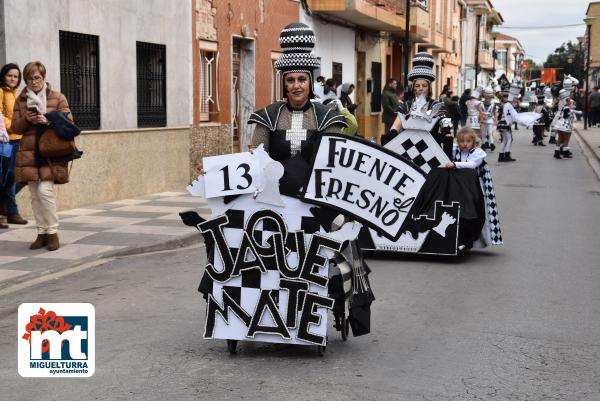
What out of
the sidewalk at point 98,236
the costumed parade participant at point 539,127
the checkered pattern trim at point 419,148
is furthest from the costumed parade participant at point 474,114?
the checkered pattern trim at point 419,148

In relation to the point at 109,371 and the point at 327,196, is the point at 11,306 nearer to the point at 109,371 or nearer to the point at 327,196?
the point at 109,371

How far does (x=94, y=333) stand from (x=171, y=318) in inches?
28.3

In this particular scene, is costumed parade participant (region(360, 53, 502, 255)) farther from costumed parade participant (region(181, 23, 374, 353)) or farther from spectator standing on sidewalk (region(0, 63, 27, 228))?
spectator standing on sidewalk (region(0, 63, 27, 228))

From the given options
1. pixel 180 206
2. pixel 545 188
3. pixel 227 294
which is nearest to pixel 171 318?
pixel 227 294

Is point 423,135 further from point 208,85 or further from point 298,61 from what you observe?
point 208,85

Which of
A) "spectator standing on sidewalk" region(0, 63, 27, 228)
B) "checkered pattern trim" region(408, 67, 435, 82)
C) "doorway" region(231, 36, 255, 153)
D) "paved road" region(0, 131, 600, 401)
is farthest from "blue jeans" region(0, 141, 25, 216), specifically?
"doorway" region(231, 36, 255, 153)

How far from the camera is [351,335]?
623cm

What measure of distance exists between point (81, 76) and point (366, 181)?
30.3 ft

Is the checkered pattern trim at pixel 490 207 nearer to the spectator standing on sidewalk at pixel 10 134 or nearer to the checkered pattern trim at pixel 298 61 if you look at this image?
the checkered pattern trim at pixel 298 61

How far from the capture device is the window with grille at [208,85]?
718 inches

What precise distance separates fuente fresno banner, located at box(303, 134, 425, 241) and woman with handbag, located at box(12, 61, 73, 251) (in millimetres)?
4753

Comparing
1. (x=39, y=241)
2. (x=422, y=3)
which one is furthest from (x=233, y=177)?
(x=422, y=3)

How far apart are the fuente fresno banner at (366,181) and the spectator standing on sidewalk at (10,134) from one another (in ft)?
21.2

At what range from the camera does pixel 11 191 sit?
11.3 metres
